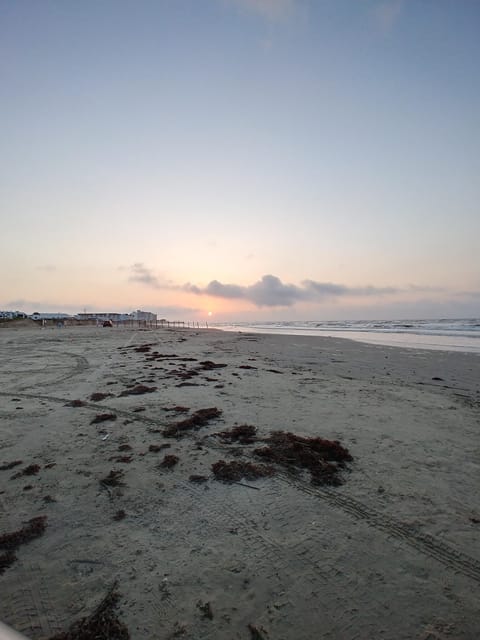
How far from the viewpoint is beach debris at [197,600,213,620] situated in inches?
89.7

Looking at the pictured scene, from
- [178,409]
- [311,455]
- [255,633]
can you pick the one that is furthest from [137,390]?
[255,633]

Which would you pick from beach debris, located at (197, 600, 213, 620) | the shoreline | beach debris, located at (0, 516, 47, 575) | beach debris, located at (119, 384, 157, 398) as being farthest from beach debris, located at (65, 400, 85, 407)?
the shoreline

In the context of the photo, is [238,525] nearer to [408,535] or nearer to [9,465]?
[408,535]

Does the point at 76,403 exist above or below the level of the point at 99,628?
above

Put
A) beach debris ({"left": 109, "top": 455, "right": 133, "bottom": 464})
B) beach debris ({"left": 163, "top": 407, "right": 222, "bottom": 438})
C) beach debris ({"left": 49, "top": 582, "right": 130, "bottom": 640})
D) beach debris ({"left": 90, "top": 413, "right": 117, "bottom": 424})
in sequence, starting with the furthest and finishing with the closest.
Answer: beach debris ({"left": 90, "top": 413, "right": 117, "bottom": 424}), beach debris ({"left": 163, "top": 407, "right": 222, "bottom": 438}), beach debris ({"left": 109, "top": 455, "right": 133, "bottom": 464}), beach debris ({"left": 49, "top": 582, "right": 130, "bottom": 640})

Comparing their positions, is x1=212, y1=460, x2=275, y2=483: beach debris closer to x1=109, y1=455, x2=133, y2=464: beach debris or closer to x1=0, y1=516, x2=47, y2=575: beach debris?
x1=109, y1=455, x2=133, y2=464: beach debris

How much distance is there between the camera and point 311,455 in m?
4.55

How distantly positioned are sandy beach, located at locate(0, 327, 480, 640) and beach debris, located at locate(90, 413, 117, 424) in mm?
58

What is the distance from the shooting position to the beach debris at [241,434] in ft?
17.0

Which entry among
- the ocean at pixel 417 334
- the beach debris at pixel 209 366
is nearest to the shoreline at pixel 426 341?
the ocean at pixel 417 334

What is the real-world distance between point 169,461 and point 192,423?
1360mm

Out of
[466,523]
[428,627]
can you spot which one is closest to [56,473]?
[428,627]

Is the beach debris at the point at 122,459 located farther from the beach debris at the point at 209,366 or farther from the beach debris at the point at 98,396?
the beach debris at the point at 209,366

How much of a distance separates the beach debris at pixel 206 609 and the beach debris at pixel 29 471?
116 inches
